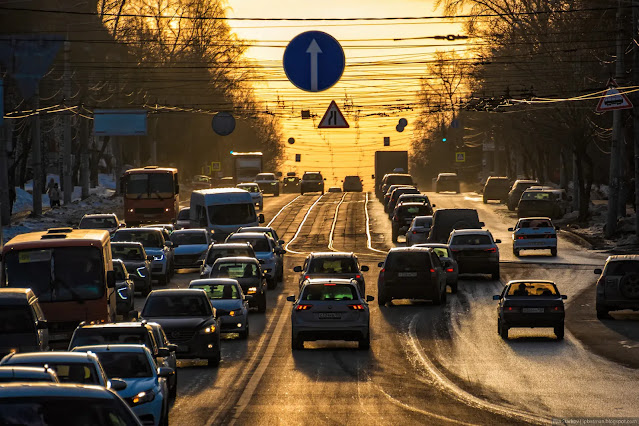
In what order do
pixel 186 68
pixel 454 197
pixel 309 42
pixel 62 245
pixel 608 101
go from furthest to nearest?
1. pixel 186 68
2. pixel 454 197
3. pixel 608 101
4. pixel 62 245
5. pixel 309 42

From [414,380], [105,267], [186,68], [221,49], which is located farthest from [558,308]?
[221,49]

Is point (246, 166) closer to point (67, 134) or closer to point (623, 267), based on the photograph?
point (67, 134)

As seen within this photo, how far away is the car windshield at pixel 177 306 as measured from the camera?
82.0ft

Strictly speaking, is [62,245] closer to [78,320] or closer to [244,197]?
[78,320]

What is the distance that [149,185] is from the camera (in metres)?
64.4

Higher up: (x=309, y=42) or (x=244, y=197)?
(x=309, y=42)

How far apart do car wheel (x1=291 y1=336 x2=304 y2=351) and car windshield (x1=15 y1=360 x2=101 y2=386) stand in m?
12.8

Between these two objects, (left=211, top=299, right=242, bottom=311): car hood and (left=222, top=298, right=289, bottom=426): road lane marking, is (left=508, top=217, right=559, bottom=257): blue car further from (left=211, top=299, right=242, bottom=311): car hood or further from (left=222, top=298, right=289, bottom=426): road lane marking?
(left=211, top=299, right=242, bottom=311): car hood

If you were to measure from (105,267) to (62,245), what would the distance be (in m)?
1.04

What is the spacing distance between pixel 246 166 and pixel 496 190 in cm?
2870

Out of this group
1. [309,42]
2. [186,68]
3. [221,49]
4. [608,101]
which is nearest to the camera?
[309,42]

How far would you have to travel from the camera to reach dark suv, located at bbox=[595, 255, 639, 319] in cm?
3181

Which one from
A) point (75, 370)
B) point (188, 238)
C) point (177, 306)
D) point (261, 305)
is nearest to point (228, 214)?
point (188, 238)

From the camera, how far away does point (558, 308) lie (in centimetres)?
2833
